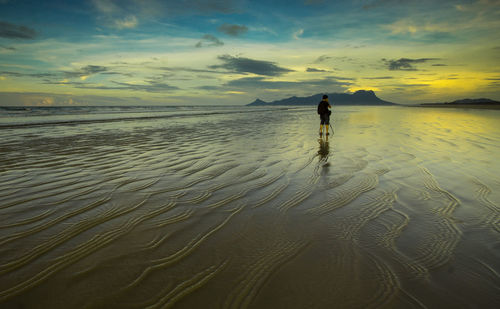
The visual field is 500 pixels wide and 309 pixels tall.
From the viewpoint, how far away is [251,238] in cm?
284

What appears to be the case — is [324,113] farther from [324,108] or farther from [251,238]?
[251,238]

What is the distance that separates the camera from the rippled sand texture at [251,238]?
1991mm

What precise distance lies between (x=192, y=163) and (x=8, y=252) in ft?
14.0

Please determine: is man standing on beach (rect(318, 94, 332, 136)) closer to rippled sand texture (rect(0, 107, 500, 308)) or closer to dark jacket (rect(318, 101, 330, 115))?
dark jacket (rect(318, 101, 330, 115))

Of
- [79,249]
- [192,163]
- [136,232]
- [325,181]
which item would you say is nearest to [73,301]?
[79,249]

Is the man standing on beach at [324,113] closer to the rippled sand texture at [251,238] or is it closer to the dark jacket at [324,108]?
the dark jacket at [324,108]

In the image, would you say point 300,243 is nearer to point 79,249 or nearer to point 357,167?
point 79,249

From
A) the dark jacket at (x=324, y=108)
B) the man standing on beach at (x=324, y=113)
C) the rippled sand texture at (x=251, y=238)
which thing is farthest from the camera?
the dark jacket at (x=324, y=108)

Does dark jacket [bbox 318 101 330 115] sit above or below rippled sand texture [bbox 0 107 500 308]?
above

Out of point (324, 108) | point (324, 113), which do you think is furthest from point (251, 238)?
point (324, 108)

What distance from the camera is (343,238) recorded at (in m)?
2.81

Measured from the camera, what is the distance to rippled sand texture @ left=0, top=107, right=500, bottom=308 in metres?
1.99

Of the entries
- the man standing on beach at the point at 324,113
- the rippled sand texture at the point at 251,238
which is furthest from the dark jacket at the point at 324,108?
the rippled sand texture at the point at 251,238

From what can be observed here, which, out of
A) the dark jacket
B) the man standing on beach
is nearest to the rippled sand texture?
the man standing on beach
